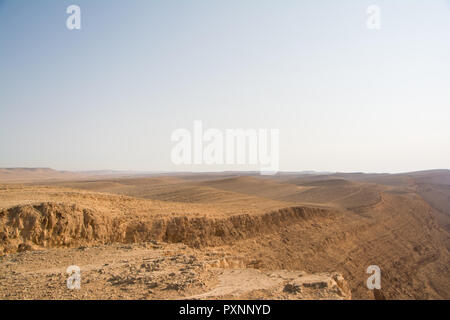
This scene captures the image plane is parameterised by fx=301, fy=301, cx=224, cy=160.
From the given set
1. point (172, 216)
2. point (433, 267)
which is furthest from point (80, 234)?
point (433, 267)

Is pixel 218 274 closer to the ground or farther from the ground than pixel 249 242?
farther from the ground

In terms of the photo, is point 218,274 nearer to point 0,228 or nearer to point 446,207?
point 0,228

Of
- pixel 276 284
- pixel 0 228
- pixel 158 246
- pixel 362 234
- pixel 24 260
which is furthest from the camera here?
pixel 362 234

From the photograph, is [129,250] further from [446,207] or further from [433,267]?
[446,207]

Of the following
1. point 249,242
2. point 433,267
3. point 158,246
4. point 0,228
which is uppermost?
point 0,228
